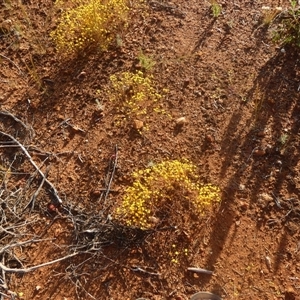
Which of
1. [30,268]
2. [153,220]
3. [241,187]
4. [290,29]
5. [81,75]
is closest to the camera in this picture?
[30,268]

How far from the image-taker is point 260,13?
4.02m

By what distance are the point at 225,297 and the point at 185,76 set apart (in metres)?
1.87

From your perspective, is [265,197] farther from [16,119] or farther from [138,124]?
[16,119]

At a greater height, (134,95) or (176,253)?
(134,95)

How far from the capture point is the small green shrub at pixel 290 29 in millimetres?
3676

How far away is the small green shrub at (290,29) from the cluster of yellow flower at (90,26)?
145 cm

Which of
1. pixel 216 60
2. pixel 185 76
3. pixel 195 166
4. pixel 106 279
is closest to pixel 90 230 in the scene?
pixel 106 279

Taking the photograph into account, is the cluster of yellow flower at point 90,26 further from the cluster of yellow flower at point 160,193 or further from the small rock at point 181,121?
the cluster of yellow flower at point 160,193

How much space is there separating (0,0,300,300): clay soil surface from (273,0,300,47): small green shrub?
0.33ft

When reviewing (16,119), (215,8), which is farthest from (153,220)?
(215,8)

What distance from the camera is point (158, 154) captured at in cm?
349

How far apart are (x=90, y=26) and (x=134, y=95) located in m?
0.84

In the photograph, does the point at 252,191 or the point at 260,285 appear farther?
the point at 252,191

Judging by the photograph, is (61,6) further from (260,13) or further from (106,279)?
(106,279)
